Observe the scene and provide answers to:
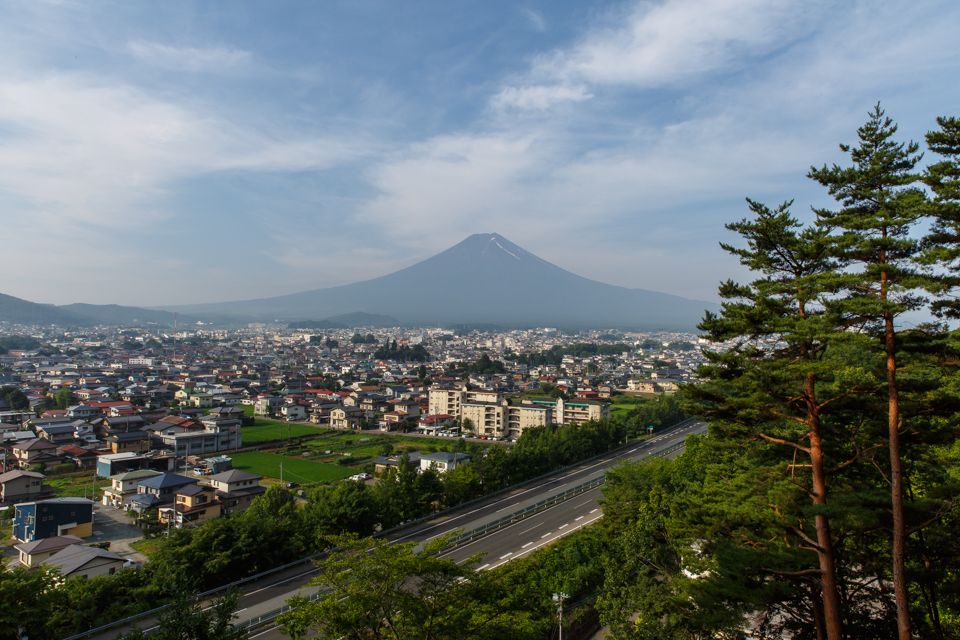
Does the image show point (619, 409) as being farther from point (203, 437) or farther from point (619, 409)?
point (203, 437)

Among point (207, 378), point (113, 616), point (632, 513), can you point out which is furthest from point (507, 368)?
point (113, 616)

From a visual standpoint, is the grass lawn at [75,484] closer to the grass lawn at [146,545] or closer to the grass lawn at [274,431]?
the grass lawn at [146,545]

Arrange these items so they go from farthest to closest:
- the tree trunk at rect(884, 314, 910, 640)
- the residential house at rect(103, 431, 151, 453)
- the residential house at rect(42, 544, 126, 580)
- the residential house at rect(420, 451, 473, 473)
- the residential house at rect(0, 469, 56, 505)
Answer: the residential house at rect(103, 431, 151, 453), the residential house at rect(420, 451, 473, 473), the residential house at rect(0, 469, 56, 505), the residential house at rect(42, 544, 126, 580), the tree trunk at rect(884, 314, 910, 640)

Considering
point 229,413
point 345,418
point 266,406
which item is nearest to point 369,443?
point 345,418

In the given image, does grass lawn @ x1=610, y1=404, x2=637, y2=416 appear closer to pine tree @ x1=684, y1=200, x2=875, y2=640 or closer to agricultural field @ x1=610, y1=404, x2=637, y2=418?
agricultural field @ x1=610, y1=404, x2=637, y2=418

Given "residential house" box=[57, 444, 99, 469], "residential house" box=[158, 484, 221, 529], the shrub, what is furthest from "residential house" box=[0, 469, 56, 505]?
"residential house" box=[158, 484, 221, 529]

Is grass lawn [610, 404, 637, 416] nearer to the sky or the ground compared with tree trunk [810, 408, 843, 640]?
nearer to the ground
